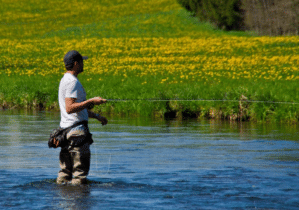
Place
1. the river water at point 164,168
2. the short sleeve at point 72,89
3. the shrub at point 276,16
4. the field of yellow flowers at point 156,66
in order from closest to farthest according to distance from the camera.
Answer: the river water at point 164,168, the short sleeve at point 72,89, the field of yellow flowers at point 156,66, the shrub at point 276,16

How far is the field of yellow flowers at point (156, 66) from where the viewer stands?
17.5 meters

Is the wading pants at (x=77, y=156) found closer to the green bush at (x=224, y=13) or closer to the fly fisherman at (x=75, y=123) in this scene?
the fly fisherman at (x=75, y=123)

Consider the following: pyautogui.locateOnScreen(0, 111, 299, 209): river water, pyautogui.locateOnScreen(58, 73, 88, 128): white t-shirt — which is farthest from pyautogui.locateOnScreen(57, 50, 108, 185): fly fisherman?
pyautogui.locateOnScreen(0, 111, 299, 209): river water

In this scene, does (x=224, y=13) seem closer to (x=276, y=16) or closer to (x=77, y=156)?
(x=276, y=16)

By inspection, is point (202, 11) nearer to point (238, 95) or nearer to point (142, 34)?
point (142, 34)

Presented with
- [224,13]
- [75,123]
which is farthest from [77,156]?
[224,13]

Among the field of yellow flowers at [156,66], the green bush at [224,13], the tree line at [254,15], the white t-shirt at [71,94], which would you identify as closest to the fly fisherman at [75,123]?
the white t-shirt at [71,94]

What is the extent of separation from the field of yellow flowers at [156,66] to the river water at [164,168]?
5.22 feet

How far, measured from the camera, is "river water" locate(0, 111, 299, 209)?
25.7 ft

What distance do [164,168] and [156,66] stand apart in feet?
60.5

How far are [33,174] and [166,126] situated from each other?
6.64 meters

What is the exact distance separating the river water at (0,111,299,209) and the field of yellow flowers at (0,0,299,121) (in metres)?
1.59

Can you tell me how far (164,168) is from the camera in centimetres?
1002

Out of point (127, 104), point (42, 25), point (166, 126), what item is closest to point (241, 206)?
point (166, 126)
